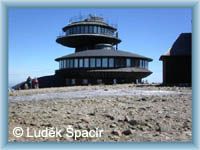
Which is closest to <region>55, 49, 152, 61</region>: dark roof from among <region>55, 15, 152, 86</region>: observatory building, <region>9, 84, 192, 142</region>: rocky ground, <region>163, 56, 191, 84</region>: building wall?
<region>55, 15, 152, 86</region>: observatory building

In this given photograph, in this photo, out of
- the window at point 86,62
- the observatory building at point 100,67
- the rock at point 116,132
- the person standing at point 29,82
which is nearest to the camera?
the rock at point 116,132

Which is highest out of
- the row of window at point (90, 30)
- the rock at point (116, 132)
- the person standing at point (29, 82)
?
the row of window at point (90, 30)

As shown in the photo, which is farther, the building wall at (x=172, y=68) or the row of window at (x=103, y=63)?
the row of window at (x=103, y=63)

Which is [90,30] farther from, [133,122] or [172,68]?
[133,122]

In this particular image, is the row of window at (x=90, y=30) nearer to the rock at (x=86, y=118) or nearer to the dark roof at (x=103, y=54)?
the dark roof at (x=103, y=54)

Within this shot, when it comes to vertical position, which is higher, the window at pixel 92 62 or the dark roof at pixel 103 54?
the dark roof at pixel 103 54

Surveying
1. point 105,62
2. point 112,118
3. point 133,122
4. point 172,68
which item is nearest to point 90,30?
point 105,62

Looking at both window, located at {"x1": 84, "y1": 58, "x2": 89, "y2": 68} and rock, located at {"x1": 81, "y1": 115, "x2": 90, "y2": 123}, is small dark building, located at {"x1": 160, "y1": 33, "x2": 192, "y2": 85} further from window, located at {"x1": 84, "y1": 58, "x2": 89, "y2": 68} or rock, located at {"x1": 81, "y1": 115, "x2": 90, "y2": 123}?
rock, located at {"x1": 81, "y1": 115, "x2": 90, "y2": 123}

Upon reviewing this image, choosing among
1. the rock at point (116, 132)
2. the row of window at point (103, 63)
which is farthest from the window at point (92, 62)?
the rock at point (116, 132)

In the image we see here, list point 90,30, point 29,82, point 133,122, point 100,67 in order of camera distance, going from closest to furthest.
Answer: point 133,122 → point 29,82 → point 100,67 → point 90,30

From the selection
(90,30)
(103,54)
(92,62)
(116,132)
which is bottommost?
(116,132)

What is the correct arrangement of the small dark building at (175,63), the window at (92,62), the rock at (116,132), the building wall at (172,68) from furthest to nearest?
1. the window at (92,62)
2. the building wall at (172,68)
3. the small dark building at (175,63)
4. the rock at (116,132)

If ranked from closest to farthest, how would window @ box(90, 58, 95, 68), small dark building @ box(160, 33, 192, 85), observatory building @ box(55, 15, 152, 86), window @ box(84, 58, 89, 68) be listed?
small dark building @ box(160, 33, 192, 85), observatory building @ box(55, 15, 152, 86), window @ box(90, 58, 95, 68), window @ box(84, 58, 89, 68)
